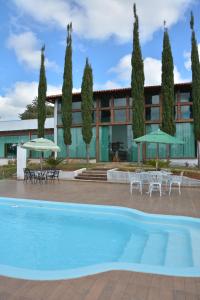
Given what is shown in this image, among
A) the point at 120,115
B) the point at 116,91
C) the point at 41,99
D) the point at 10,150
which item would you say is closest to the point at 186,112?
the point at 120,115

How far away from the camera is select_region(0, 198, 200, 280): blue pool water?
4285 mm

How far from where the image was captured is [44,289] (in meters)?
3.46

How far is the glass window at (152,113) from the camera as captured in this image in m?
24.0

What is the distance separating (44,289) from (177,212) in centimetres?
556

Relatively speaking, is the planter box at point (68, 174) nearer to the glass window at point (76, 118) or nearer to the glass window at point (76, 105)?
the glass window at point (76, 118)

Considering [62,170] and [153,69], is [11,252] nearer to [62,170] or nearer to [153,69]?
[62,170]

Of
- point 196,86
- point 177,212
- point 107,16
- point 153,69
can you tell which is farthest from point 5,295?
point 153,69

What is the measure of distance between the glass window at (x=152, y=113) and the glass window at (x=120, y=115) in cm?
208

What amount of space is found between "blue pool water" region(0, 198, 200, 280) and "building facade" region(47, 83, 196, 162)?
50.7 feet

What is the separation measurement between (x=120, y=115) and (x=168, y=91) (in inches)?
206

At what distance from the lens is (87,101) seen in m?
23.4

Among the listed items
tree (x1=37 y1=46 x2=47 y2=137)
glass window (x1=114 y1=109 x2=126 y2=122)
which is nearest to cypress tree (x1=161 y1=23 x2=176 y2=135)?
glass window (x1=114 y1=109 x2=126 y2=122)

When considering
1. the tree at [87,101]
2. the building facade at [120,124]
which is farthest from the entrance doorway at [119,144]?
the tree at [87,101]

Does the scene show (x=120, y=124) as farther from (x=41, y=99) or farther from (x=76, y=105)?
(x=41, y=99)
